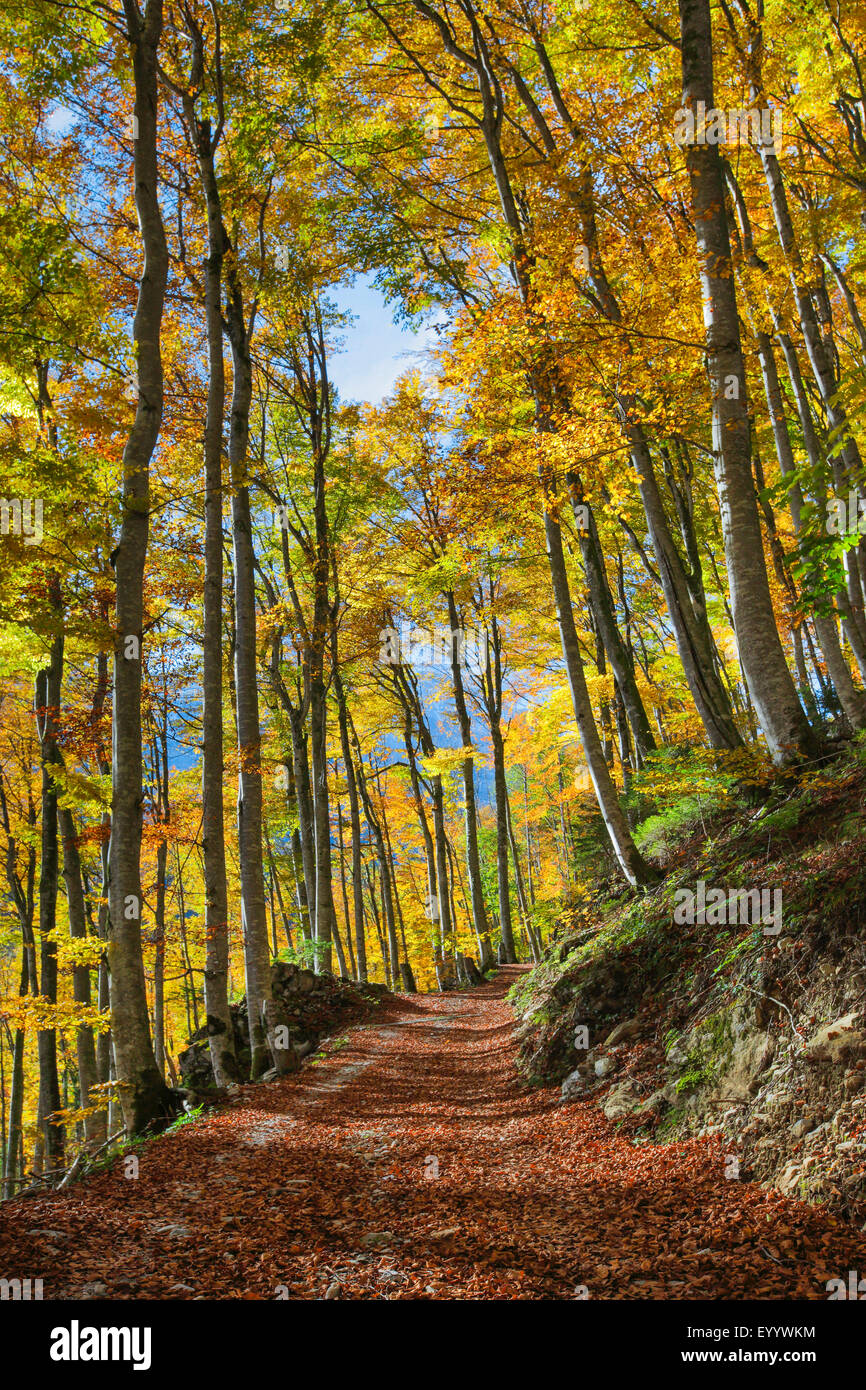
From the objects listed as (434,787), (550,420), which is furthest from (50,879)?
(434,787)

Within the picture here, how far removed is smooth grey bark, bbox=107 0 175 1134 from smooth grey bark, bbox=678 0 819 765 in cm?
520

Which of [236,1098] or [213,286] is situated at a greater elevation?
[213,286]

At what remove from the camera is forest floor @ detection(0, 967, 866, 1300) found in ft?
9.45

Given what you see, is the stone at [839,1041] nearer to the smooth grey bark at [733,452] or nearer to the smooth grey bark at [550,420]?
the smooth grey bark at [733,452]

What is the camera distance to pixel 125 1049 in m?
5.96

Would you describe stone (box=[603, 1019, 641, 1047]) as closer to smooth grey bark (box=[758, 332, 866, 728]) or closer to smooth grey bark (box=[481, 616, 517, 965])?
smooth grey bark (box=[758, 332, 866, 728])

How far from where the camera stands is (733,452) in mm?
6406

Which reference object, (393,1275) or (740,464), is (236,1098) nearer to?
(393,1275)

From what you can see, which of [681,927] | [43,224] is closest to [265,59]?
[43,224]

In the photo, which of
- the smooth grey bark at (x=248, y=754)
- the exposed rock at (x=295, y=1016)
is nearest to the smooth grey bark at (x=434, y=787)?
the exposed rock at (x=295, y=1016)

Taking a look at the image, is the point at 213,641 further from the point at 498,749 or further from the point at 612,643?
the point at 498,749

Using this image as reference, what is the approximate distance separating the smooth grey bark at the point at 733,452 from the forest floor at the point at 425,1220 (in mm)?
3464

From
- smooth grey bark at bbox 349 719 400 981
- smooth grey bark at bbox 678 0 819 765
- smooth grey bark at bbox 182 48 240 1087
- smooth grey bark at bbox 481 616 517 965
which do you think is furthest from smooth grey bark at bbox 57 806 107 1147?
smooth grey bark at bbox 481 616 517 965
